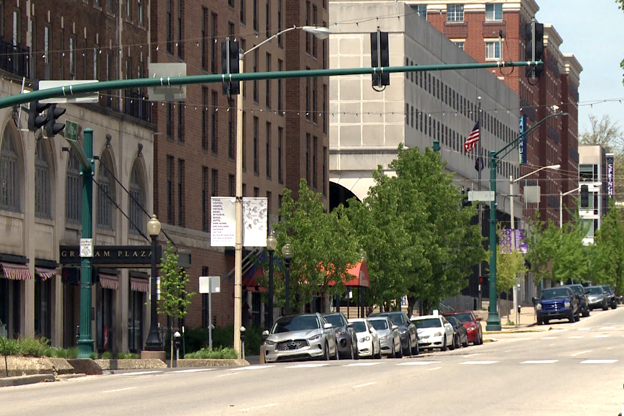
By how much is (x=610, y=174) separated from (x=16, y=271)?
5604 inches

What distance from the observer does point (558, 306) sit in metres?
76.5

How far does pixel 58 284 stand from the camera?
46.3 meters

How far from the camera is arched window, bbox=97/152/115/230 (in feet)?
165

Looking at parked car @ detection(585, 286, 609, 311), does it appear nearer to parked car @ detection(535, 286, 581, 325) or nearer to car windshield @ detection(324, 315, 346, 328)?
parked car @ detection(535, 286, 581, 325)

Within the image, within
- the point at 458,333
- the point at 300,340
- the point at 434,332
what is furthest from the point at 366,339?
the point at 458,333

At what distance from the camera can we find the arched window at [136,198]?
53.3 m

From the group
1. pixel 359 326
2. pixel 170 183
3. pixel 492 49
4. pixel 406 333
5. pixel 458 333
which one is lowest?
pixel 458 333

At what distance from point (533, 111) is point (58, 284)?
97.4 metres

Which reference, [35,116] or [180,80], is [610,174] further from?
[180,80]

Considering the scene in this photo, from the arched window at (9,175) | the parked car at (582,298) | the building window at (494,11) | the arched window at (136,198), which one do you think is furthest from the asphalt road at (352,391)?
the building window at (494,11)

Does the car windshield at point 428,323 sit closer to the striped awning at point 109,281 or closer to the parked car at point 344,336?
the parked car at point 344,336

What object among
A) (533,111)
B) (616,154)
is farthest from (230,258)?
(616,154)

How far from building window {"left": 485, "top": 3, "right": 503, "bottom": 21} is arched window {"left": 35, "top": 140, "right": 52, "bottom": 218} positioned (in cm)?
9159

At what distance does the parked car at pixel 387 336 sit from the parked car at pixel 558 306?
30.5m
